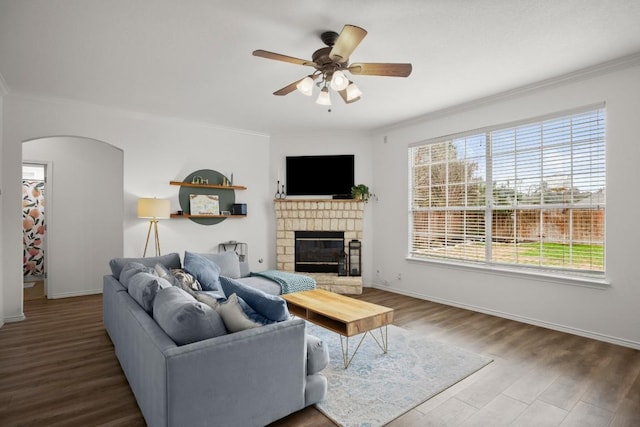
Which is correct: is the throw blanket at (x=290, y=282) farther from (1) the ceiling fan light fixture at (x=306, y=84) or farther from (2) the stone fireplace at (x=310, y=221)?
(1) the ceiling fan light fixture at (x=306, y=84)

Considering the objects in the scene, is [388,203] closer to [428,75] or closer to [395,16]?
[428,75]

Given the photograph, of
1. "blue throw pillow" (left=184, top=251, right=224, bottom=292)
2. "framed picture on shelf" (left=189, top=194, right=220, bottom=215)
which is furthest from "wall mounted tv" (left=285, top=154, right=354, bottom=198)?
"blue throw pillow" (left=184, top=251, right=224, bottom=292)

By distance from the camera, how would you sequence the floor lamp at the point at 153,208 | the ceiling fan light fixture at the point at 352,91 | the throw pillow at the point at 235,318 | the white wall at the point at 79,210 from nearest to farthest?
the throw pillow at the point at 235,318, the ceiling fan light fixture at the point at 352,91, the floor lamp at the point at 153,208, the white wall at the point at 79,210

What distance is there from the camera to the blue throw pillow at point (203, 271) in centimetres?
389

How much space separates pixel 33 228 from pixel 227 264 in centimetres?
496

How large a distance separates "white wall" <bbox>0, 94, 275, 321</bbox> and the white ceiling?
35 centimetres

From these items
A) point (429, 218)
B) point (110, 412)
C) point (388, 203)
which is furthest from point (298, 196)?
point (110, 412)

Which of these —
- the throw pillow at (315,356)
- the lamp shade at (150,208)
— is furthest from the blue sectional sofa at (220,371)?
the lamp shade at (150,208)

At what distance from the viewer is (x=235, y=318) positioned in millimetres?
2021

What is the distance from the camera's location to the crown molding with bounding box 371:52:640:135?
332 centimetres

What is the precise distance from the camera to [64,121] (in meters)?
4.46

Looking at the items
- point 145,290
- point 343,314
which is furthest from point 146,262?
point 343,314

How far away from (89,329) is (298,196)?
363cm

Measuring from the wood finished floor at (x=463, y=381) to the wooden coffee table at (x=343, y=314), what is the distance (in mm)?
718
